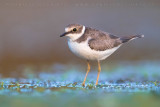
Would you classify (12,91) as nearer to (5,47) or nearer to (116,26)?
(5,47)

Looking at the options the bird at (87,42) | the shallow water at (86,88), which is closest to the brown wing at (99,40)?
the bird at (87,42)

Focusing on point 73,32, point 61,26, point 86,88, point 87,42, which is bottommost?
point 86,88

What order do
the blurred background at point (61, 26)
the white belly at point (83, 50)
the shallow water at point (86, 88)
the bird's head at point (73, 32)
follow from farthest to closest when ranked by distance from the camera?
the blurred background at point (61, 26)
the bird's head at point (73, 32)
the white belly at point (83, 50)
the shallow water at point (86, 88)

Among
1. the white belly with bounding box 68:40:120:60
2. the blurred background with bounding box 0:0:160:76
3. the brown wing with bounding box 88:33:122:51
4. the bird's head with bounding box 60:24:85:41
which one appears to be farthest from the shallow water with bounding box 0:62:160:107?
the blurred background with bounding box 0:0:160:76

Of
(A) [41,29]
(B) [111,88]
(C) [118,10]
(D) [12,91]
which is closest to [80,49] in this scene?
(B) [111,88]

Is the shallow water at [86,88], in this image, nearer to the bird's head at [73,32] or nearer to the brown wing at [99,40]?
the brown wing at [99,40]

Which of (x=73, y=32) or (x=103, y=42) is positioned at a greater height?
(x=73, y=32)

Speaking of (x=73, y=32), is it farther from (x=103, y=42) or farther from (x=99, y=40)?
(x=103, y=42)


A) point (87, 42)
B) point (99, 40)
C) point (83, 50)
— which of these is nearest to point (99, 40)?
point (99, 40)
